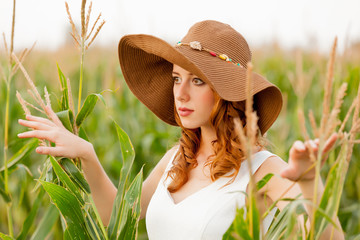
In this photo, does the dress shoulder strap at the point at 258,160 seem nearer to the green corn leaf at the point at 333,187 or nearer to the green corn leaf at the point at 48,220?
the green corn leaf at the point at 333,187

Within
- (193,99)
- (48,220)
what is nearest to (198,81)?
(193,99)

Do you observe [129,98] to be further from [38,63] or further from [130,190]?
[38,63]

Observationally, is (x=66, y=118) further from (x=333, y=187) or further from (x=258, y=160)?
(x=333, y=187)

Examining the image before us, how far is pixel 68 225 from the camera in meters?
1.02

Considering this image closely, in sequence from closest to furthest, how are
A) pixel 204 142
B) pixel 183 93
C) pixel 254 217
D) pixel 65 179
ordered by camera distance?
1. pixel 254 217
2. pixel 65 179
3. pixel 183 93
4. pixel 204 142

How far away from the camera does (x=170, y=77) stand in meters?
1.54

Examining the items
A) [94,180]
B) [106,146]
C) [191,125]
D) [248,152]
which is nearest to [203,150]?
[191,125]

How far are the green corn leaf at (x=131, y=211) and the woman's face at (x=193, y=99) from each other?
0.93 ft

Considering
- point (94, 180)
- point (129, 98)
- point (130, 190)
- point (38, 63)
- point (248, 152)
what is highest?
point (248, 152)

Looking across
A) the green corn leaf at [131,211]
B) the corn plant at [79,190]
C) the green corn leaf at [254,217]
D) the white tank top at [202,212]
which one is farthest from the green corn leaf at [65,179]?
the green corn leaf at [254,217]

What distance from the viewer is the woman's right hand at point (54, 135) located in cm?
105

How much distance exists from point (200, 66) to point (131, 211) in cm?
43

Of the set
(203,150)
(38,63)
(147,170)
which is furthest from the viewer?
(38,63)

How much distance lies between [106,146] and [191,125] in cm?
144
